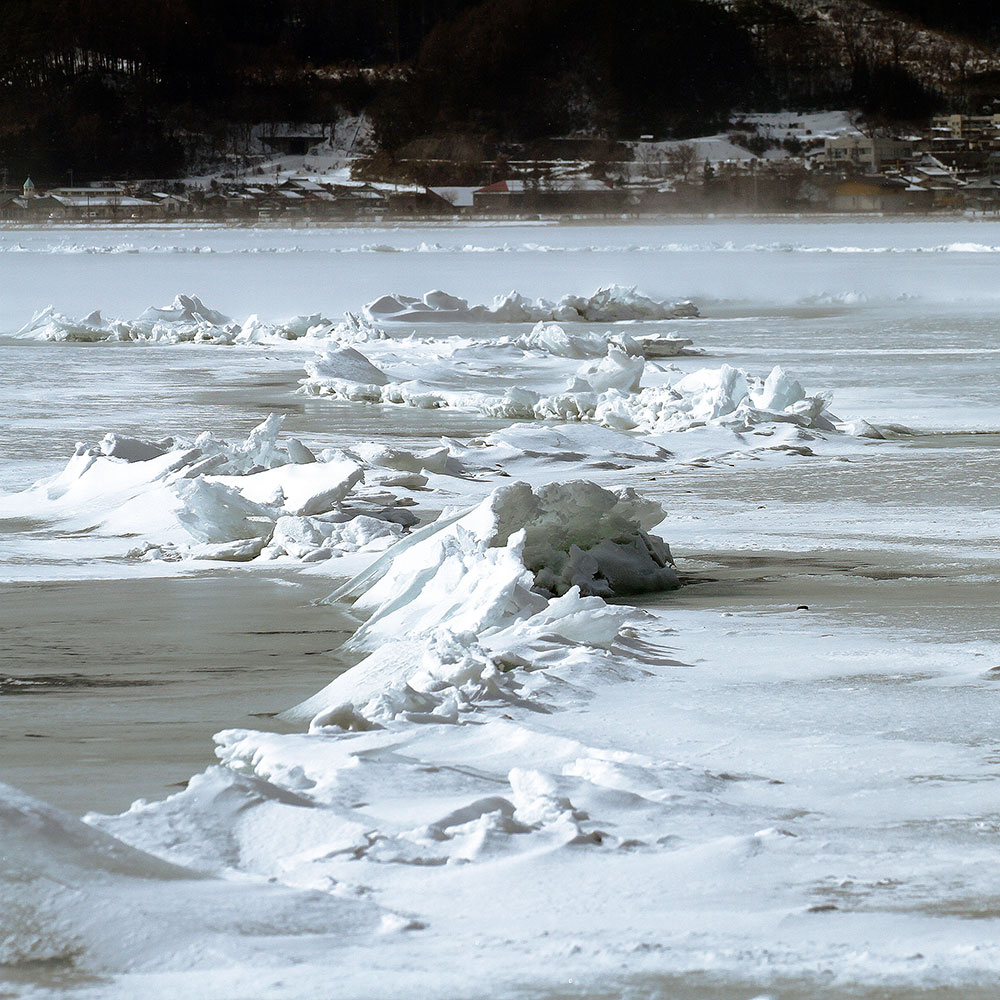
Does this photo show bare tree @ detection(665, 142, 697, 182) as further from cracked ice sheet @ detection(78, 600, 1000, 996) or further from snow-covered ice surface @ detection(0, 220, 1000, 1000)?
cracked ice sheet @ detection(78, 600, 1000, 996)

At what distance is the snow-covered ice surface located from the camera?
2004 mm

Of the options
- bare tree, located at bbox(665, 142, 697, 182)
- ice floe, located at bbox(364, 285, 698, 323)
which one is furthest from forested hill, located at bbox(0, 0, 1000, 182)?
ice floe, located at bbox(364, 285, 698, 323)

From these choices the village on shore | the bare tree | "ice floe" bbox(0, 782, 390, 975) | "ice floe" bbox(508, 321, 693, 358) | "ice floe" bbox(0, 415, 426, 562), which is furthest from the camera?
the bare tree

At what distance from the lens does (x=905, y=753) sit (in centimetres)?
280

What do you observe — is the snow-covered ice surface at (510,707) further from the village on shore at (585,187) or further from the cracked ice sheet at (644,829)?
the village on shore at (585,187)

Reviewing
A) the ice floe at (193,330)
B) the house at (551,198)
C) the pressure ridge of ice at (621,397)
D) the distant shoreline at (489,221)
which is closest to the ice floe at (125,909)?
the pressure ridge of ice at (621,397)

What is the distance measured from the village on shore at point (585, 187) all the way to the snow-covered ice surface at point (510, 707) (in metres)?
82.7

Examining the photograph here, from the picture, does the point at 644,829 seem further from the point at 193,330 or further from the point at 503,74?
the point at 503,74

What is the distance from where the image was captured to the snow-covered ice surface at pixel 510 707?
6.57ft

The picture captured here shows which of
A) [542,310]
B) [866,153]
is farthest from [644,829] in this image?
[866,153]

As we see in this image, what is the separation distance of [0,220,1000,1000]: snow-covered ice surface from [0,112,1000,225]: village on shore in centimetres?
8273

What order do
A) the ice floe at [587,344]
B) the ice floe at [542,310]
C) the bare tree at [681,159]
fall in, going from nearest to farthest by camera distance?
1. the ice floe at [587,344]
2. the ice floe at [542,310]
3. the bare tree at [681,159]

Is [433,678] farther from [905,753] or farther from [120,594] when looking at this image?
[120,594]

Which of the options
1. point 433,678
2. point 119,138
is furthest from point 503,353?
point 119,138
